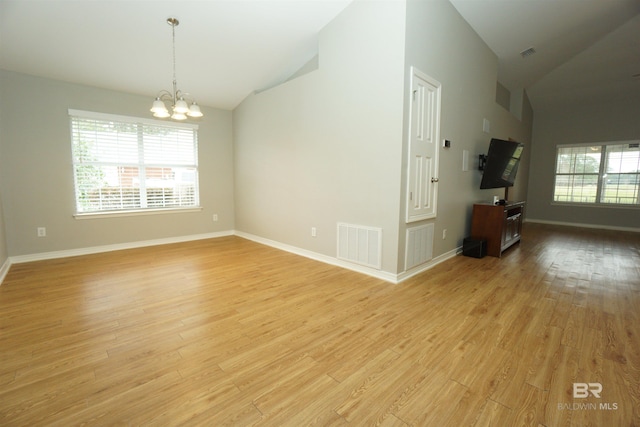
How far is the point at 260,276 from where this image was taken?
3.41m

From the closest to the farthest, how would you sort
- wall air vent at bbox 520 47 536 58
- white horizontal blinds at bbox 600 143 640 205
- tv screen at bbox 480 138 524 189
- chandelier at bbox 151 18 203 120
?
1. chandelier at bbox 151 18 203 120
2. tv screen at bbox 480 138 524 189
3. wall air vent at bbox 520 47 536 58
4. white horizontal blinds at bbox 600 143 640 205

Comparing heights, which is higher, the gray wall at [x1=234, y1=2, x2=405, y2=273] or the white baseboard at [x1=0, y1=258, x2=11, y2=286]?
the gray wall at [x1=234, y1=2, x2=405, y2=273]

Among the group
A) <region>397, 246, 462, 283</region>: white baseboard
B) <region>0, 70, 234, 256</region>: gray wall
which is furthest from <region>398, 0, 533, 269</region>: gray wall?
<region>0, 70, 234, 256</region>: gray wall

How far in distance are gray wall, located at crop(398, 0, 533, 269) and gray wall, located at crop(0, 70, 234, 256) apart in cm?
444

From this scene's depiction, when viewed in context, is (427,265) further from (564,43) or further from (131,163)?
(131,163)

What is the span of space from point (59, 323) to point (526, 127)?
967 cm

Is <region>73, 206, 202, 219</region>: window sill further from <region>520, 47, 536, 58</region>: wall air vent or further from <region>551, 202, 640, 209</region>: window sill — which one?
<region>551, 202, 640, 209</region>: window sill

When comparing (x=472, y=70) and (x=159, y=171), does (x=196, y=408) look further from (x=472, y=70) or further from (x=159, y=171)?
(x=472, y=70)

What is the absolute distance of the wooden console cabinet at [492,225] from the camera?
4.18m

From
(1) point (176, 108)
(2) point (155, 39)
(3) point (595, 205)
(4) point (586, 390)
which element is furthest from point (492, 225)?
(2) point (155, 39)

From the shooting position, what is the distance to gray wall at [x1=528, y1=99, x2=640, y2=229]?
21.7 feet

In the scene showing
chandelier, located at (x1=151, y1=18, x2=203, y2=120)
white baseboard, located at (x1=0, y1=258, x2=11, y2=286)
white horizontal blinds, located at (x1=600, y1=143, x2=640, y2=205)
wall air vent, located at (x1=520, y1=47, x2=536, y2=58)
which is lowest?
white baseboard, located at (x1=0, y1=258, x2=11, y2=286)

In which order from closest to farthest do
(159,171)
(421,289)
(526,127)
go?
(421,289) < (159,171) < (526,127)

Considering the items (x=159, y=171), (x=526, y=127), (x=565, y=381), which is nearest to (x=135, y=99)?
(x=159, y=171)
